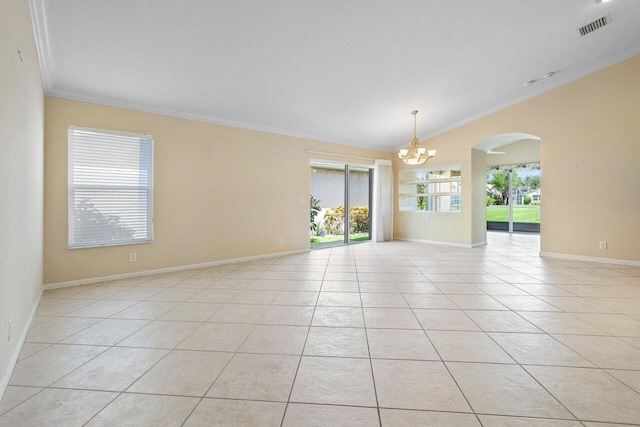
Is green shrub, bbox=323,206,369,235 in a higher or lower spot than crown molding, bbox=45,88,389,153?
lower

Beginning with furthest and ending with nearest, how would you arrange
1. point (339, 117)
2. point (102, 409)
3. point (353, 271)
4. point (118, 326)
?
point (339, 117), point (353, 271), point (118, 326), point (102, 409)

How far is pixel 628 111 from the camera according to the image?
4.51 m

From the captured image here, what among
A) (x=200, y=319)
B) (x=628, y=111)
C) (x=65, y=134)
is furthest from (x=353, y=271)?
(x=628, y=111)

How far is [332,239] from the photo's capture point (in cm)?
725

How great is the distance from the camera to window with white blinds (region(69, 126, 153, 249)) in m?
3.55

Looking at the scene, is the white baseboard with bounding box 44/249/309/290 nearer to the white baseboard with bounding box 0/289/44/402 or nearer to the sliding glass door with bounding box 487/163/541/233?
the white baseboard with bounding box 0/289/44/402

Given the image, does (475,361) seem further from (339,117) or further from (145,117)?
(145,117)

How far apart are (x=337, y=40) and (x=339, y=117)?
2.22m

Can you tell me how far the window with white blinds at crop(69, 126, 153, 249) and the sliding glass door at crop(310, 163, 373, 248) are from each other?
11.3 feet

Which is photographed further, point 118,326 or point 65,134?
point 65,134

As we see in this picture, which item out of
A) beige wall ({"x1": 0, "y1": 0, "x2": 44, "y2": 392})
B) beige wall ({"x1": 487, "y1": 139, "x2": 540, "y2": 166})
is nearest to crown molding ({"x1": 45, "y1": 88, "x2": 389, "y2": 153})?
beige wall ({"x1": 0, "y1": 0, "x2": 44, "y2": 392})

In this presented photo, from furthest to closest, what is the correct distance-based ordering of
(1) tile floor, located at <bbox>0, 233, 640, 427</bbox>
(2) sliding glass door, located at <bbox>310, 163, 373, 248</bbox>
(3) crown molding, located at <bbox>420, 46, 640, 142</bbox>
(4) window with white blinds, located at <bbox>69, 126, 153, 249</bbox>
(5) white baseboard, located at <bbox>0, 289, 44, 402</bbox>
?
(2) sliding glass door, located at <bbox>310, 163, 373, 248</bbox> → (3) crown molding, located at <bbox>420, 46, 640, 142</bbox> → (4) window with white blinds, located at <bbox>69, 126, 153, 249</bbox> → (5) white baseboard, located at <bbox>0, 289, 44, 402</bbox> → (1) tile floor, located at <bbox>0, 233, 640, 427</bbox>

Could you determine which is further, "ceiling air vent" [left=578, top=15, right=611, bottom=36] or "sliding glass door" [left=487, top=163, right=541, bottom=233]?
"sliding glass door" [left=487, top=163, right=541, bottom=233]

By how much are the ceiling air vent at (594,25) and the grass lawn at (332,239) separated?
5.58 meters
